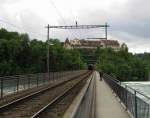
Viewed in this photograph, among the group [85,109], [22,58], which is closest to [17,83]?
[85,109]

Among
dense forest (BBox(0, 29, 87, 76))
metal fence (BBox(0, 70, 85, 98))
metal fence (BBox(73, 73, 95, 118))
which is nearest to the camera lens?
metal fence (BBox(73, 73, 95, 118))

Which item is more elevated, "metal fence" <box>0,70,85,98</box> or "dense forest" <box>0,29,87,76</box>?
"dense forest" <box>0,29,87,76</box>

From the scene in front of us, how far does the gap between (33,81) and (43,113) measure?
61.0 feet

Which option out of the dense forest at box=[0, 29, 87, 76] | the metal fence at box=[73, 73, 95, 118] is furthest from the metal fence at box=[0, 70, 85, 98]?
the dense forest at box=[0, 29, 87, 76]

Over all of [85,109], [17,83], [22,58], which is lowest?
[85,109]

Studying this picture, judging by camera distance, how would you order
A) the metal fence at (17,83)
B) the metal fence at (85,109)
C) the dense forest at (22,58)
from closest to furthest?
the metal fence at (85,109) < the metal fence at (17,83) < the dense forest at (22,58)

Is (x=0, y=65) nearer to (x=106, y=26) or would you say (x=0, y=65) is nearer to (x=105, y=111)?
(x=106, y=26)

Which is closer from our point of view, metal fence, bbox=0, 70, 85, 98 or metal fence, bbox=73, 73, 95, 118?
metal fence, bbox=73, 73, 95, 118

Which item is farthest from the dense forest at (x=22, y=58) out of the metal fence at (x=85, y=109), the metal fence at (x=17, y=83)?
the metal fence at (x=85, y=109)

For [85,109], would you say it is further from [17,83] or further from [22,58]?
[22,58]

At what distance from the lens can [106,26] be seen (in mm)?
59406

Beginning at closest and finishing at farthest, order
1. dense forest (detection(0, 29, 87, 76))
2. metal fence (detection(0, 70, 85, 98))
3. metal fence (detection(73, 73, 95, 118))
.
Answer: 1. metal fence (detection(73, 73, 95, 118))
2. metal fence (detection(0, 70, 85, 98))
3. dense forest (detection(0, 29, 87, 76))

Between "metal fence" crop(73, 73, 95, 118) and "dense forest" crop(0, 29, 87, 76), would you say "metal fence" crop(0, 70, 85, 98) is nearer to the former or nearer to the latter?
"metal fence" crop(73, 73, 95, 118)

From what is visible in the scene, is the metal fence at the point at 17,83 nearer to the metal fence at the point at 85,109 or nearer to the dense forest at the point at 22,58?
the metal fence at the point at 85,109
